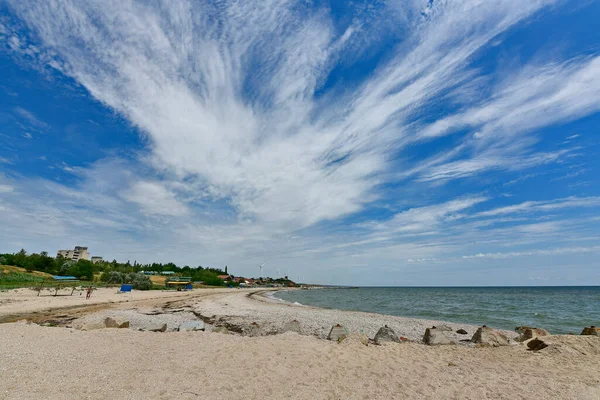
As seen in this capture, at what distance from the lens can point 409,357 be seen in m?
12.5

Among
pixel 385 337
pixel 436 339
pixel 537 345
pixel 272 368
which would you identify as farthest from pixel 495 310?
pixel 272 368

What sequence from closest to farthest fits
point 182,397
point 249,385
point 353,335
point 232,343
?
1. point 182,397
2. point 249,385
3. point 232,343
4. point 353,335

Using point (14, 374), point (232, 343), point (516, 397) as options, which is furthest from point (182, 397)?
point (516, 397)

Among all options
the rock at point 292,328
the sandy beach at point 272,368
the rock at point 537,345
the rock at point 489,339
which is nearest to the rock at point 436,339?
the sandy beach at point 272,368

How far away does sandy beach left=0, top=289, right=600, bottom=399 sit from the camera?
825 cm

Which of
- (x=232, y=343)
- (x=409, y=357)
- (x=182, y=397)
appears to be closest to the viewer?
(x=182, y=397)

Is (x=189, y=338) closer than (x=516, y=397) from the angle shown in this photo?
No

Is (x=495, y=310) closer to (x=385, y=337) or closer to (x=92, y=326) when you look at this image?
(x=385, y=337)

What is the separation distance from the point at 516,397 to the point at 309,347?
7.24m

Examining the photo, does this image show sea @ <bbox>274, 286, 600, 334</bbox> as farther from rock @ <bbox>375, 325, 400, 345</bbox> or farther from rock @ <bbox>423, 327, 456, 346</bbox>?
rock @ <bbox>375, 325, 400, 345</bbox>

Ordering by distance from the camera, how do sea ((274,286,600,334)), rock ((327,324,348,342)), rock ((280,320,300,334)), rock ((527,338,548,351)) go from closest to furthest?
rock ((527,338,548,351))
rock ((327,324,348,342))
rock ((280,320,300,334))
sea ((274,286,600,334))

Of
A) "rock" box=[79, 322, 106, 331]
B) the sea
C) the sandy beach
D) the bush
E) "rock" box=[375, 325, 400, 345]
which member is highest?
the bush

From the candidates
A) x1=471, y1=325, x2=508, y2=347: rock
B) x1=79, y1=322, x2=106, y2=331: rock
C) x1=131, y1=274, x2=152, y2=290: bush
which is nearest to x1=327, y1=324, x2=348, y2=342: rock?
x1=471, y1=325, x2=508, y2=347: rock

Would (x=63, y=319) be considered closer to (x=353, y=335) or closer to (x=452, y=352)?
(x=353, y=335)
